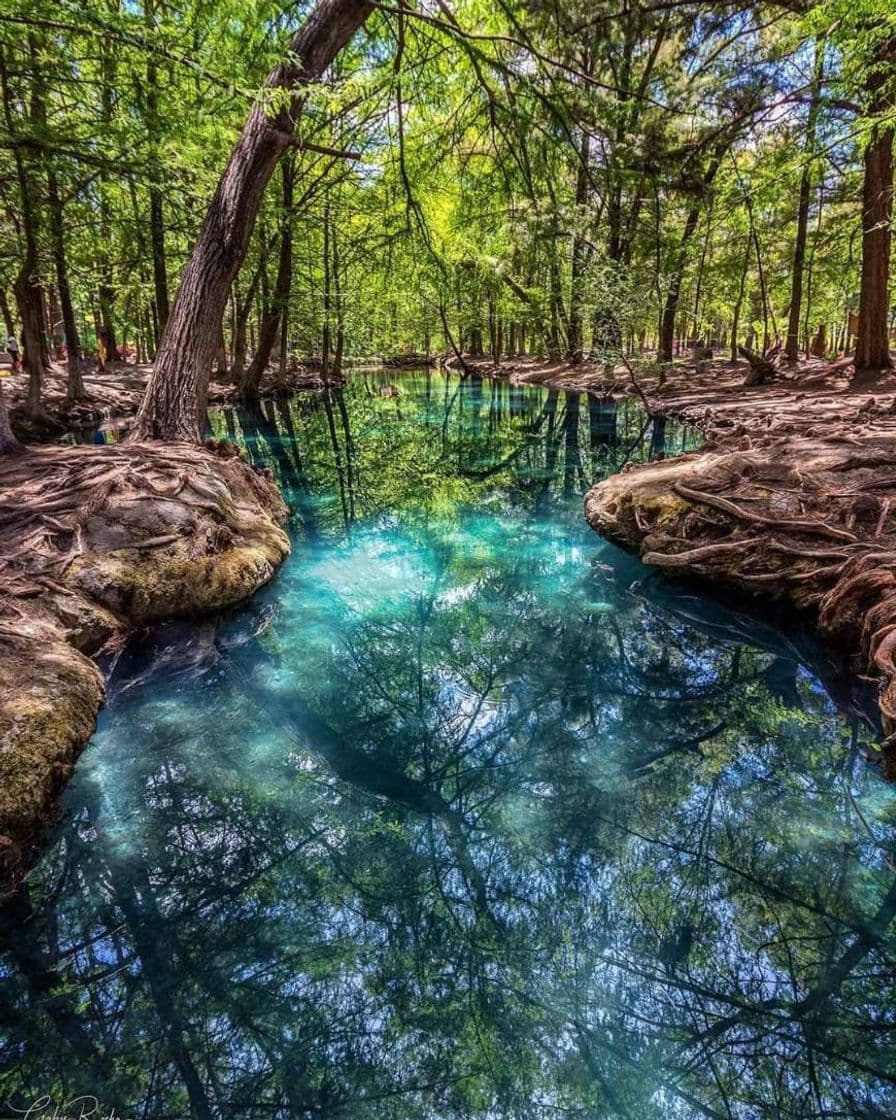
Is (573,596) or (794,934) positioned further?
(573,596)

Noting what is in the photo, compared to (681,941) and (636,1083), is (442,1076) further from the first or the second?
(681,941)

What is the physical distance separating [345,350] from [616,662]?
100ft

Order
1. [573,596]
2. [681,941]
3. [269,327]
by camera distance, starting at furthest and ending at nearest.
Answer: [269,327] < [573,596] < [681,941]

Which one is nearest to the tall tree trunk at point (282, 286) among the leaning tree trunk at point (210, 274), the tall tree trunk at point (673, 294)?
the leaning tree trunk at point (210, 274)

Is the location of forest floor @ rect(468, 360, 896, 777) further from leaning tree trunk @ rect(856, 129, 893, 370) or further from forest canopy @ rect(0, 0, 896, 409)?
leaning tree trunk @ rect(856, 129, 893, 370)

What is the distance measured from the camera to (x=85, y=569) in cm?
498

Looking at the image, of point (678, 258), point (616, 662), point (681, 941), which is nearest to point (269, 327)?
point (678, 258)

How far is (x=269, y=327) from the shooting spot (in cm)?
1919

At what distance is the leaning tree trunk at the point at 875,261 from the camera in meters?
12.4

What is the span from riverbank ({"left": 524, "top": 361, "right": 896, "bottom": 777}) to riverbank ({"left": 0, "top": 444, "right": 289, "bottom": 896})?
14.6 ft

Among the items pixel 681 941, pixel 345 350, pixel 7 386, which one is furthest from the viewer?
pixel 345 350

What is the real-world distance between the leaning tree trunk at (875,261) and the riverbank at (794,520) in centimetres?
546

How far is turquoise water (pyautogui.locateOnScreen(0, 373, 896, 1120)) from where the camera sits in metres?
2.15

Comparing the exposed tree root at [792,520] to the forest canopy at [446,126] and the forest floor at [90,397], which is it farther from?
the forest floor at [90,397]
